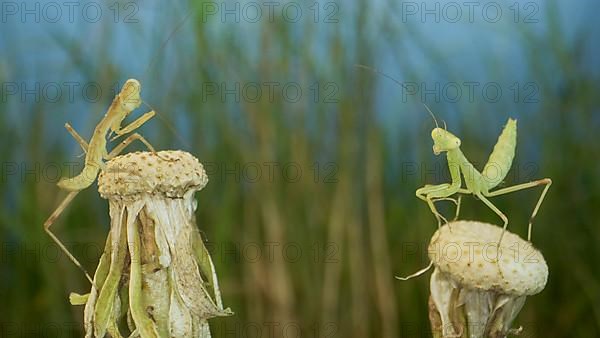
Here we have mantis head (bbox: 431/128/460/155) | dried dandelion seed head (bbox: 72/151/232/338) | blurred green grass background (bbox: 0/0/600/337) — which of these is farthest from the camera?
blurred green grass background (bbox: 0/0/600/337)

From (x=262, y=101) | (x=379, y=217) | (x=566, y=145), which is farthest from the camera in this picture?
(x=566, y=145)

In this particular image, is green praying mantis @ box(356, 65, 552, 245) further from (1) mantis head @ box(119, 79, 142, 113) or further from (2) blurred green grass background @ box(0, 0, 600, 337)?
(2) blurred green grass background @ box(0, 0, 600, 337)

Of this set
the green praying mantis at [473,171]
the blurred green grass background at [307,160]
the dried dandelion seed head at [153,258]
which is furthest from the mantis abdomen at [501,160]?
the blurred green grass background at [307,160]

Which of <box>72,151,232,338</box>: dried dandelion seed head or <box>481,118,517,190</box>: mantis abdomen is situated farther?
<box>481,118,517,190</box>: mantis abdomen

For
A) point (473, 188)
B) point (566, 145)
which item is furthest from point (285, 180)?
point (473, 188)

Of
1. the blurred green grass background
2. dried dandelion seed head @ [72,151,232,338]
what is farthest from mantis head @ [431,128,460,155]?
the blurred green grass background

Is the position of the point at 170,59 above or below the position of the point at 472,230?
above

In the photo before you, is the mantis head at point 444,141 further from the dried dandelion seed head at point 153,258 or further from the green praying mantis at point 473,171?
the dried dandelion seed head at point 153,258

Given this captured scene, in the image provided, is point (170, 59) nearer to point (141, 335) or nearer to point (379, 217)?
point (379, 217)
